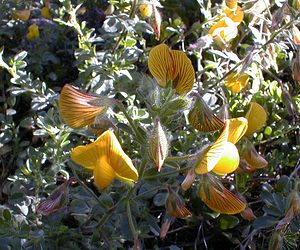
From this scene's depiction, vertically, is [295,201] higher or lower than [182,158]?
lower

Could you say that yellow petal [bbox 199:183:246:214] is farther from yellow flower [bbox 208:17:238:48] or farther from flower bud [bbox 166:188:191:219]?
yellow flower [bbox 208:17:238:48]

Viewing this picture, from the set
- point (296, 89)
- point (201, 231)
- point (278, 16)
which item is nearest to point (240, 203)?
point (201, 231)

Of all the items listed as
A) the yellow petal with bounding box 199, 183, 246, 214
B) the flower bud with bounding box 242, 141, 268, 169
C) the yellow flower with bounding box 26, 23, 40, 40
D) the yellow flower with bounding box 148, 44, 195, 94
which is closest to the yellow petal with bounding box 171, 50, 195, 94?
the yellow flower with bounding box 148, 44, 195, 94

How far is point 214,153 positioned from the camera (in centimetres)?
136

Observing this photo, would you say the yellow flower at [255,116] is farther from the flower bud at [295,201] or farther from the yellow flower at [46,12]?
the yellow flower at [46,12]

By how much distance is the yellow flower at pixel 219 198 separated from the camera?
1.45 meters

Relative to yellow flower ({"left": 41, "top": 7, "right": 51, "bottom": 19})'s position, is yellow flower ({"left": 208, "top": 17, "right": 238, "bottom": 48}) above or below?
above

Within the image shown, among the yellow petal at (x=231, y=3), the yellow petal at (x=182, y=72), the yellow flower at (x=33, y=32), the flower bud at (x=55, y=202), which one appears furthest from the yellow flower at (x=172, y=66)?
the yellow flower at (x=33, y=32)

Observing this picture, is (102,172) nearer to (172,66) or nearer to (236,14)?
(172,66)

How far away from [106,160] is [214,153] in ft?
0.75

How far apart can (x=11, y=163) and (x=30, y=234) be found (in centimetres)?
62

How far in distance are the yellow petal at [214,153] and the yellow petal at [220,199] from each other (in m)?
0.09

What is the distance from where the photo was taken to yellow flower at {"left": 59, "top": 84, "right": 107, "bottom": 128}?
4.45 feet

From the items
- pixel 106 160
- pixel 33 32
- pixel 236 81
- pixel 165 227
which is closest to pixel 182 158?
pixel 106 160
